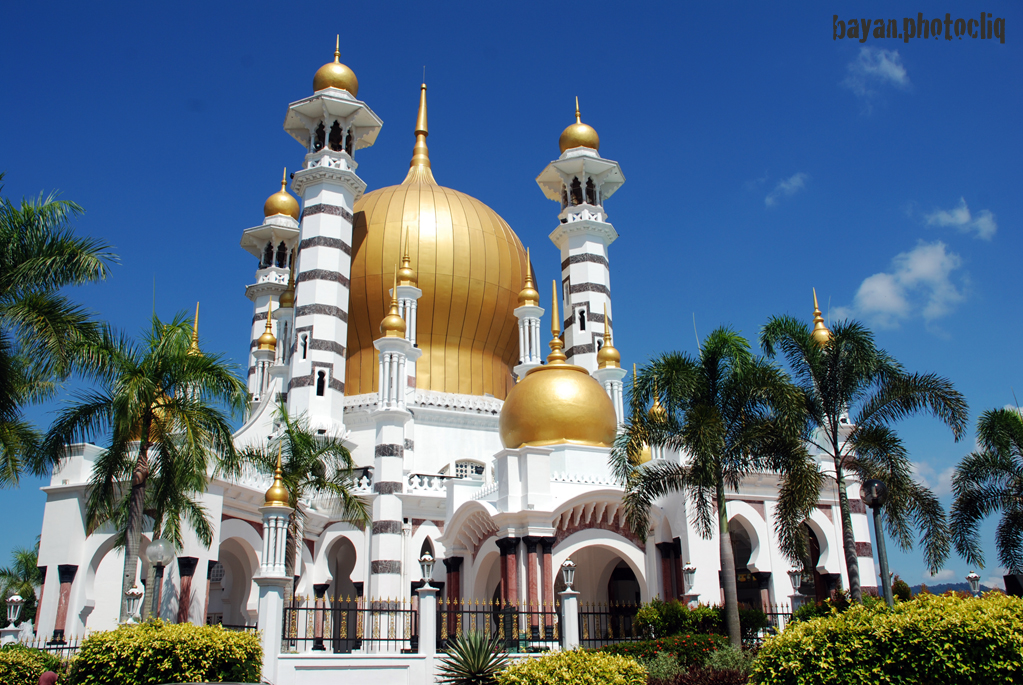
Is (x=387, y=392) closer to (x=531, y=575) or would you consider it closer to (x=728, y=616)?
(x=531, y=575)

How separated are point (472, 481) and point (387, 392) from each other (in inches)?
205

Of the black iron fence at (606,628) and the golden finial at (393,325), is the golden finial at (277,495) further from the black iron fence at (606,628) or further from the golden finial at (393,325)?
the golden finial at (393,325)

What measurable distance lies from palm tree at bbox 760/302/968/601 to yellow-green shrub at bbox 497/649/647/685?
9.36m

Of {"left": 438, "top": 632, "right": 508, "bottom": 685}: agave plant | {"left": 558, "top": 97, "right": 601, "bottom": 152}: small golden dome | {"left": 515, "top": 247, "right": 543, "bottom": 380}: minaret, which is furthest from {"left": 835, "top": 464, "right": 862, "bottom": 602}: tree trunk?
{"left": 558, "top": 97, "right": 601, "bottom": 152}: small golden dome

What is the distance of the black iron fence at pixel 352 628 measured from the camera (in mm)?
17456

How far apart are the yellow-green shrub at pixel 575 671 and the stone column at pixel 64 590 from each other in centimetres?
1499

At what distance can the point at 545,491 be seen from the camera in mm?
23969

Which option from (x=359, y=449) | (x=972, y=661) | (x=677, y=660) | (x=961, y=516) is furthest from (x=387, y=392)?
(x=972, y=661)

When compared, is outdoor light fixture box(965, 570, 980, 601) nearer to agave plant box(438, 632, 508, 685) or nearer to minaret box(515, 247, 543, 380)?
A: agave plant box(438, 632, 508, 685)

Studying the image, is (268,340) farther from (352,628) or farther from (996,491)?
(996,491)

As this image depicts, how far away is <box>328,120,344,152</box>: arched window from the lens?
125ft

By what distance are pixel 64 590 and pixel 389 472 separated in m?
10.6

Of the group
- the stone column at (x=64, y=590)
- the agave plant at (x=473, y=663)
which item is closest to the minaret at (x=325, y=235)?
the stone column at (x=64, y=590)

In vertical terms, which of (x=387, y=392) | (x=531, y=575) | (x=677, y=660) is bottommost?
(x=677, y=660)
